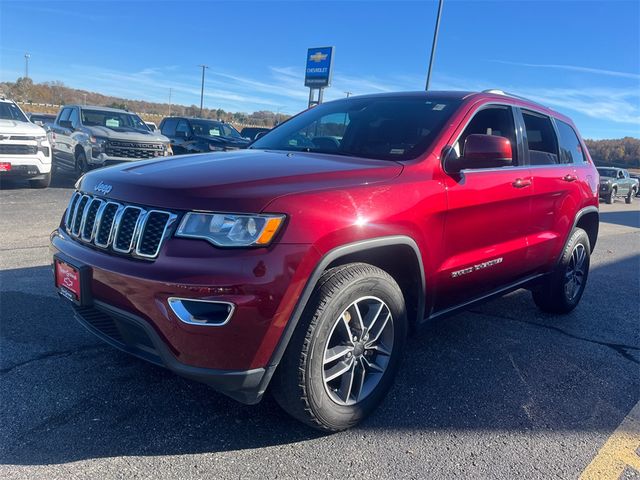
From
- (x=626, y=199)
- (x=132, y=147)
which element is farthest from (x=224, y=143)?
(x=626, y=199)

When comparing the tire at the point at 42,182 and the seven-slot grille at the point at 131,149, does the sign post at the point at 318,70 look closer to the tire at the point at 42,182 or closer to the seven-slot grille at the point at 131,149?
the seven-slot grille at the point at 131,149

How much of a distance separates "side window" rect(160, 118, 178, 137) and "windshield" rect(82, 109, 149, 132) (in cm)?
345

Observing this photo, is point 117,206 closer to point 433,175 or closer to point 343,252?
point 343,252

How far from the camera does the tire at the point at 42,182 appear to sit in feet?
36.0

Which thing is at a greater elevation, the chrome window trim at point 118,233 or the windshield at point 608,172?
the windshield at point 608,172

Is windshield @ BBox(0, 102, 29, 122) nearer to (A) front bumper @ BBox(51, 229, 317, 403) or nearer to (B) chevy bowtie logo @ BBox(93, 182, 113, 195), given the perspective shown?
(B) chevy bowtie logo @ BBox(93, 182, 113, 195)

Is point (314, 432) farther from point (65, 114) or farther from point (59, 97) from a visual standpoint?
point (59, 97)

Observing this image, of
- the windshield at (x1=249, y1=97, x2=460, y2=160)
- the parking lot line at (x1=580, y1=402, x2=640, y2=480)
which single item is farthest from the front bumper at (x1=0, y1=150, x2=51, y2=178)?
the parking lot line at (x1=580, y1=402, x2=640, y2=480)

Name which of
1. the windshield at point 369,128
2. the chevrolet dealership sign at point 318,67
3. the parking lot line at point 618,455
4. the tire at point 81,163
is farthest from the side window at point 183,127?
the parking lot line at point 618,455

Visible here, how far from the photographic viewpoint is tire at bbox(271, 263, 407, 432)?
7.83 feet

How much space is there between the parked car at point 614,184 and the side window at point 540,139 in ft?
83.2

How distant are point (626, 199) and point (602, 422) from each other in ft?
104

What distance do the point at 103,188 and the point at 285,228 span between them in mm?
1092

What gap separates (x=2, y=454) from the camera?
7.63ft
